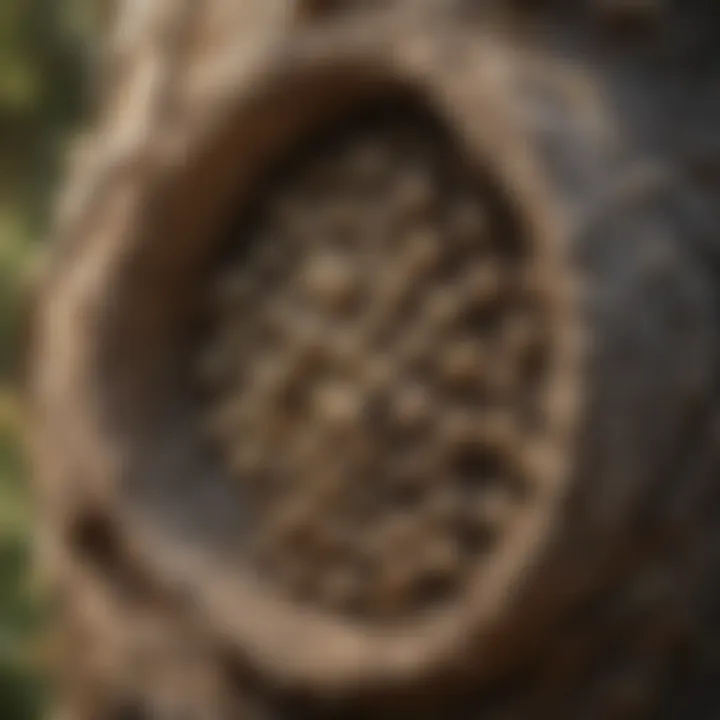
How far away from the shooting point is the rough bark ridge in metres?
0.51

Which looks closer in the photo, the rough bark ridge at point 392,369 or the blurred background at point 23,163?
the rough bark ridge at point 392,369

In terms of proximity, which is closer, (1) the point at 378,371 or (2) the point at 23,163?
(1) the point at 378,371

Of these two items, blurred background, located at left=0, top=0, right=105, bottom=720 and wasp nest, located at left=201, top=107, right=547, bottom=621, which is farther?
blurred background, located at left=0, top=0, right=105, bottom=720

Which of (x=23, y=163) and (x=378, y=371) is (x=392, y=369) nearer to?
(x=378, y=371)

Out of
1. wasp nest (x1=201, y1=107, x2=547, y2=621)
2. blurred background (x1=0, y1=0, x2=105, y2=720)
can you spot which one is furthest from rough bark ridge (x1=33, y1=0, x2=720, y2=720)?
blurred background (x1=0, y1=0, x2=105, y2=720)

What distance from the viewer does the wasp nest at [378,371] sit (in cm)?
53

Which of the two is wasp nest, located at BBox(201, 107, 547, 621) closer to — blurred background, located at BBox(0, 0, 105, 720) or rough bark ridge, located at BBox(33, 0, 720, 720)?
rough bark ridge, located at BBox(33, 0, 720, 720)

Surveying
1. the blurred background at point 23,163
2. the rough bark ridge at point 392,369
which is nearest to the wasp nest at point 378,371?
the rough bark ridge at point 392,369

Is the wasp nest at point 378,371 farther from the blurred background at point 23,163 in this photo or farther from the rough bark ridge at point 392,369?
the blurred background at point 23,163

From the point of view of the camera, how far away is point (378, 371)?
21.8 inches

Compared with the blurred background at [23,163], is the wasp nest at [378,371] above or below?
below

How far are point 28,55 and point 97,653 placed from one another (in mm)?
812

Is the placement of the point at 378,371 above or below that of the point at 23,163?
below

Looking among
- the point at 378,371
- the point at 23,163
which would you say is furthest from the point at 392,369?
the point at 23,163
